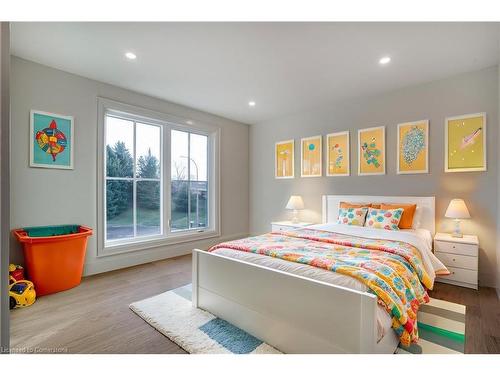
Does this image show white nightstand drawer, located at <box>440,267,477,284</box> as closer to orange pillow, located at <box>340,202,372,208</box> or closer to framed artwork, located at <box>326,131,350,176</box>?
orange pillow, located at <box>340,202,372,208</box>

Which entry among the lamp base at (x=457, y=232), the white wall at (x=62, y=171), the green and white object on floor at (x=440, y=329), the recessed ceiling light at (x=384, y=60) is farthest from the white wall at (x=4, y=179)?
the lamp base at (x=457, y=232)

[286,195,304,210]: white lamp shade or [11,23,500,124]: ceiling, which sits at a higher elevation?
[11,23,500,124]: ceiling

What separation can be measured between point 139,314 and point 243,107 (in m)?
3.31

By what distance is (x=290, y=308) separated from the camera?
1593 millimetres

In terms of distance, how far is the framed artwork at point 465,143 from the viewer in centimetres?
282

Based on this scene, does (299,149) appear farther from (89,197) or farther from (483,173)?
(89,197)

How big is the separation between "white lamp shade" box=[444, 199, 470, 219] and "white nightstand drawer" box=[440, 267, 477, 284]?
0.58 metres

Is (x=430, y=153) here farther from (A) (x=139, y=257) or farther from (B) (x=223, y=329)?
(A) (x=139, y=257)

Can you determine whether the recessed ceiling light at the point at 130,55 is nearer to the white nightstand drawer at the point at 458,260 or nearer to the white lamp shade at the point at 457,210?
the white lamp shade at the point at 457,210

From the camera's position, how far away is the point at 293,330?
1570 mm

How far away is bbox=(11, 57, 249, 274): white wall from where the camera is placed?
2568mm

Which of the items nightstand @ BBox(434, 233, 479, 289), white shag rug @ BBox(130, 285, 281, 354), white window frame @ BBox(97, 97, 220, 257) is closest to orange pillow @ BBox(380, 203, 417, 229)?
nightstand @ BBox(434, 233, 479, 289)

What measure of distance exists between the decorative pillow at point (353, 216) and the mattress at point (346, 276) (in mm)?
330

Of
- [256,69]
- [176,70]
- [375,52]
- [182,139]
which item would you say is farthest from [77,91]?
[375,52]
